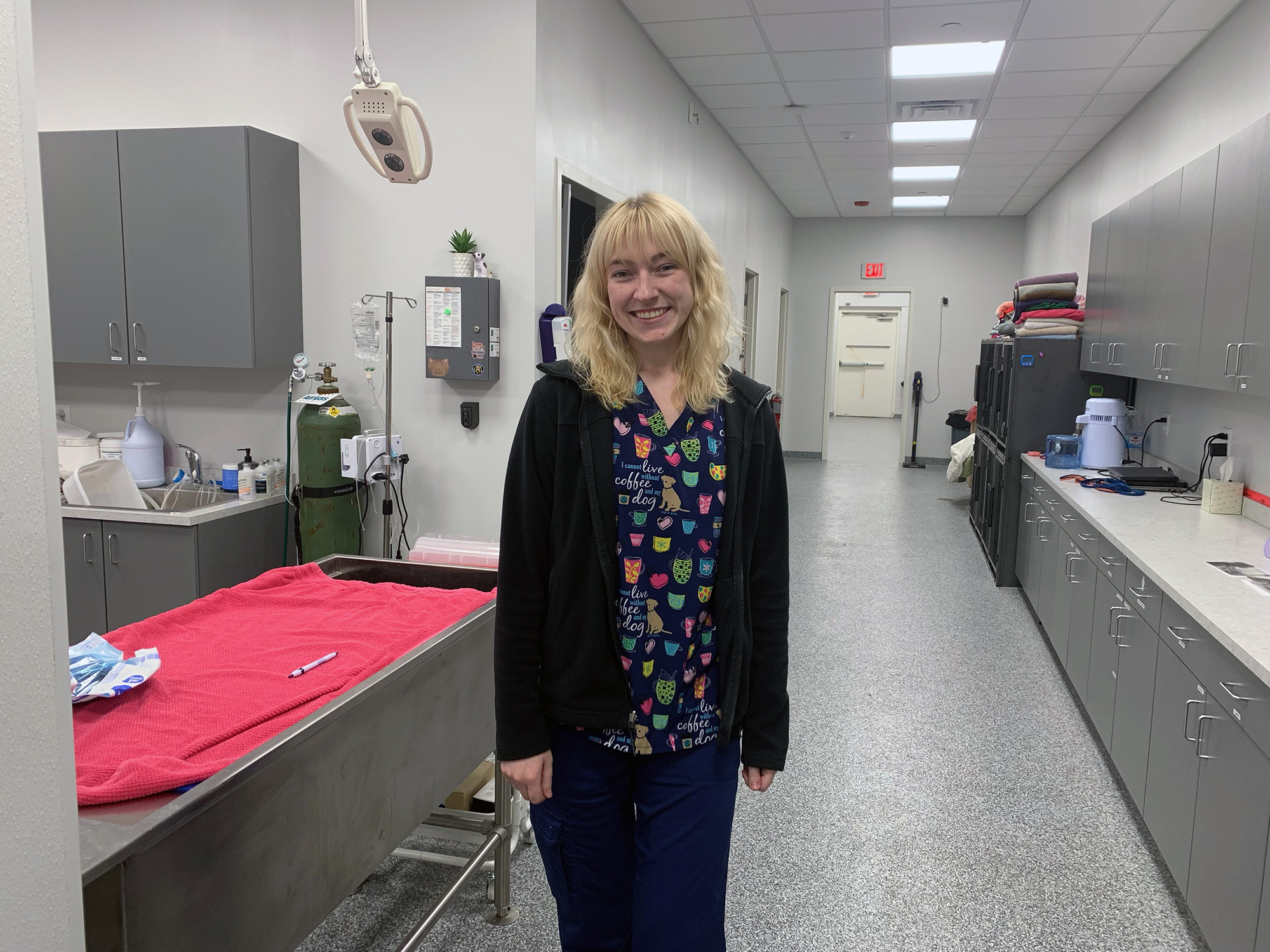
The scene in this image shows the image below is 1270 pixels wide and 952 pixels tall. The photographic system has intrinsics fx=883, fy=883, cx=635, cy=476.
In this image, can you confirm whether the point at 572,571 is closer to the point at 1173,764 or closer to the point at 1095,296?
the point at 1173,764

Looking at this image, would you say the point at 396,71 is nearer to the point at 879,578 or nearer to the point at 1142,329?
the point at 1142,329

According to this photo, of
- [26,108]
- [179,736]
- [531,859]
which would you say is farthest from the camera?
[531,859]

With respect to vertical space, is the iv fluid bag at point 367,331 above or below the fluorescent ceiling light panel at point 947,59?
below

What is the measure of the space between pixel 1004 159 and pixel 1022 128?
1.02m

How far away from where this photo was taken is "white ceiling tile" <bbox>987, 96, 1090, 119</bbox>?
17.8 ft

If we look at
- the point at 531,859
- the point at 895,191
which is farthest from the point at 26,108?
the point at 895,191

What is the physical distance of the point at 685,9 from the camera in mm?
4180

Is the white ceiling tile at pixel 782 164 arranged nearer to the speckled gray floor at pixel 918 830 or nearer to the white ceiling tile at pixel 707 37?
Answer: the white ceiling tile at pixel 707 37

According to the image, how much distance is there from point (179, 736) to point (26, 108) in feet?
3.08

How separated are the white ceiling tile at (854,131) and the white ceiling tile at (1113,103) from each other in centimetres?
128

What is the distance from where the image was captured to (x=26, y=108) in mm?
859

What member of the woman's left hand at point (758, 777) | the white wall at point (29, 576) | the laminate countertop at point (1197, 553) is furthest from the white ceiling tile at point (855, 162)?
the white wall at point (29, 576)

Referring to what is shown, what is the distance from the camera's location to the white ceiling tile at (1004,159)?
6914 mm

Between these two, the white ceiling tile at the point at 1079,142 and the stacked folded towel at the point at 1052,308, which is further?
the white ceiling tile at the point at 1079,142
